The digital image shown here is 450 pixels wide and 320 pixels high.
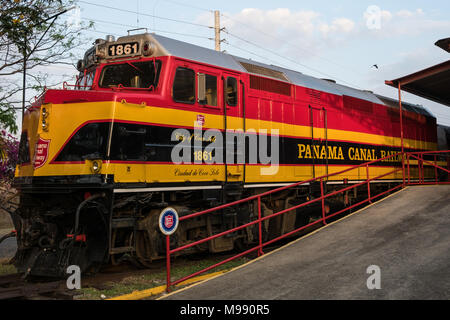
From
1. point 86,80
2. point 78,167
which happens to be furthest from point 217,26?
point 78,167

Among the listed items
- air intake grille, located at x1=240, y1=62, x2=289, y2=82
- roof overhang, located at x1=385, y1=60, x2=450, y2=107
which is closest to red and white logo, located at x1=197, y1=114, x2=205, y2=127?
air intake grille, located at x1=240, y1=62, x2=289, y2=82

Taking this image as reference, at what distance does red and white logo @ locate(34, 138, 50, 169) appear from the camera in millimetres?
7164

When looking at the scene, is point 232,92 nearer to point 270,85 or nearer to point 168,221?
point 270,85

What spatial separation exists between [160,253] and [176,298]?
2277 mm

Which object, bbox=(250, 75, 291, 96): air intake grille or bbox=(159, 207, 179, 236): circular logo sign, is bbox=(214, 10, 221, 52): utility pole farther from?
bbox=(159, 207, 179, 236): circular logo sign

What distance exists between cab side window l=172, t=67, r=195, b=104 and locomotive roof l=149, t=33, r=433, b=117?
0.32 meters

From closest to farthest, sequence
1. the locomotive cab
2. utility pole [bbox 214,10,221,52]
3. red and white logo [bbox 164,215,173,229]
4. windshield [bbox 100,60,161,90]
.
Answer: red and white logo [bbox 164,215,173,229]
the locomotive cab
windshield [bbox 100,60,161,90]
utility pole [bbox 214,10,221,52]

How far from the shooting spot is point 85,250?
6668 mm

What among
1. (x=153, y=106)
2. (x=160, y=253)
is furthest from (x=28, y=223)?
(x=153, y=106)

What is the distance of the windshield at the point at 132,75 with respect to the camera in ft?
25.2

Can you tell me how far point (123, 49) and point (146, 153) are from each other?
92.2 inches

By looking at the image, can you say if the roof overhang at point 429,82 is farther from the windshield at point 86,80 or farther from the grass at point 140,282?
the windshield at point 86,80

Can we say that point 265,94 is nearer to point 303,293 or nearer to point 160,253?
point 160,253

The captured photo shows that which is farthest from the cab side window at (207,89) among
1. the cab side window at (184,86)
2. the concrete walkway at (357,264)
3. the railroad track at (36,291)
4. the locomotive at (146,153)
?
the railroad track at (36,291)
